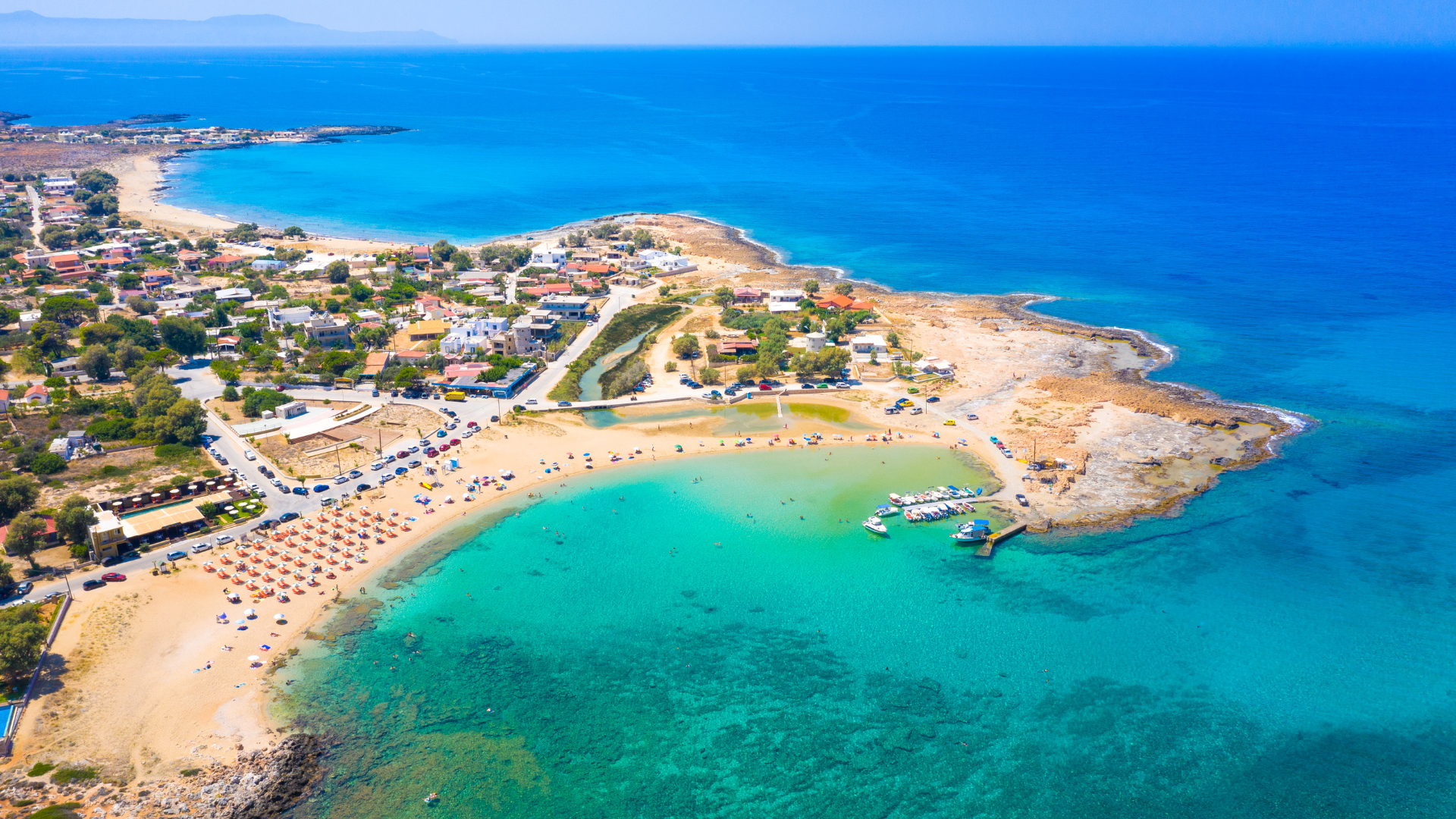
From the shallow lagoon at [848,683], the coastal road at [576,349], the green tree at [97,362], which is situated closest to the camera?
the shallow lagoon at [848,683]

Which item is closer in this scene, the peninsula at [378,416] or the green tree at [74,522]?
the peninsula at [378,416]

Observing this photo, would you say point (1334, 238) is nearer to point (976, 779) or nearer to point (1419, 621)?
point (1419, 621)

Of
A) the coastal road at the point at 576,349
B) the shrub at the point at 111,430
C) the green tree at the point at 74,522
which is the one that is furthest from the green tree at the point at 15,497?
the coastal road at the point at 576,349

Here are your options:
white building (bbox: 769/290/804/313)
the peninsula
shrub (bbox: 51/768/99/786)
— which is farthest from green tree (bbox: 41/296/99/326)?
white building (bbox: 769/290/804/313)

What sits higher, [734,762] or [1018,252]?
[1018,252]

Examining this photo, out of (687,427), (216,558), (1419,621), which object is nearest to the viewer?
(1419,621)

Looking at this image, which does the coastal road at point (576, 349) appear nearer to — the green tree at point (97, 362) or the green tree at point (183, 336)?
the green tree at point (183, 336)

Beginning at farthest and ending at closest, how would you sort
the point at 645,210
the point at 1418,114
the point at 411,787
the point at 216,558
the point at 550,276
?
the point at 1418,114, the point at 645,210, the point at 550,276, the point at 216,558, the point at 411,787

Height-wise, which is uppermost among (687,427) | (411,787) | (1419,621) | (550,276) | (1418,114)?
(1418,114)

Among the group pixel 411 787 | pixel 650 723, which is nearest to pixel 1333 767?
pixel 650 723
